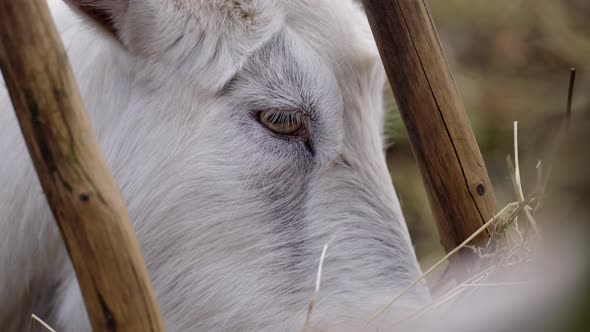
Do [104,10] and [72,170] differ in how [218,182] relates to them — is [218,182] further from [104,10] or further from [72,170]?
[72,170]

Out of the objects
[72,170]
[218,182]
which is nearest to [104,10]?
[218,182]

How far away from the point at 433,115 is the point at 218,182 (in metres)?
0.47

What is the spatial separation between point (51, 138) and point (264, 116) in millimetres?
632

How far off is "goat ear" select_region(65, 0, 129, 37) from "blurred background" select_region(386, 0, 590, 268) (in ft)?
8.16

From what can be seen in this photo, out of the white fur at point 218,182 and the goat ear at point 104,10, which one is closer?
the goat ear at point 104,10

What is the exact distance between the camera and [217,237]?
5.11 ft

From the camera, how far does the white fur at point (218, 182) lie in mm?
1539

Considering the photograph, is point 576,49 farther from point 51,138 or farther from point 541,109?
point 51,138

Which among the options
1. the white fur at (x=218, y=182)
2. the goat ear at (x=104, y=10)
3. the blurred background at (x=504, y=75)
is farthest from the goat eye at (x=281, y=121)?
the blurred background at (x=504, y=75)

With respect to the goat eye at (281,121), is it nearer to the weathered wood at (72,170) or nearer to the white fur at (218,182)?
the white fur at (218,182)

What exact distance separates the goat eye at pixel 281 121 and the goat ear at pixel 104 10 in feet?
1.15

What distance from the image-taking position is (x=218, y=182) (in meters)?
1.56

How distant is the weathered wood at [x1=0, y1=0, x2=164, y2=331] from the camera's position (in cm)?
100

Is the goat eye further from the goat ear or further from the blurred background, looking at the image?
the blurred background
